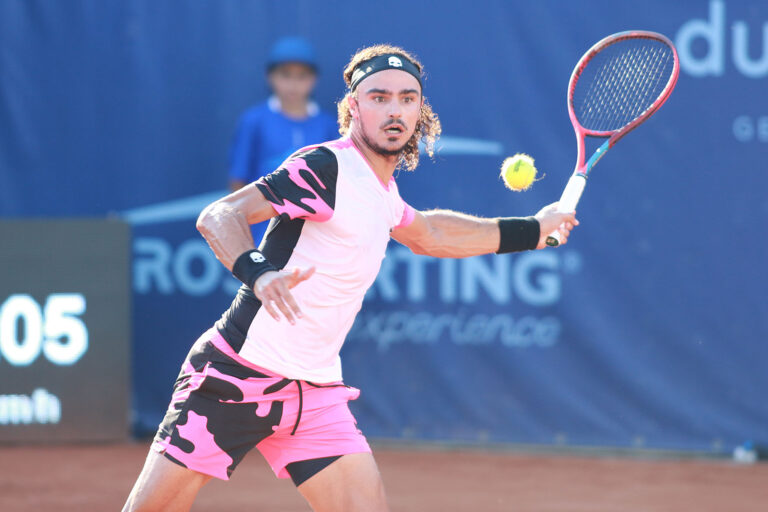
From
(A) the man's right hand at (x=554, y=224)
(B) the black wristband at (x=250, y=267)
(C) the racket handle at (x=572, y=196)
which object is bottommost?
(B) the black wristband at (x=250, y=267)

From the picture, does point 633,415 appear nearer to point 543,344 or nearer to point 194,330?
point 543,344

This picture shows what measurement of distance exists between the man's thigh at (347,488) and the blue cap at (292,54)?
10.8 ft

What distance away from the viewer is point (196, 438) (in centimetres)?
291

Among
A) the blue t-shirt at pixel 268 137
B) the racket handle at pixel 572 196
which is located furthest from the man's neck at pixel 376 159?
the blue t-shirt at pixel 268 137

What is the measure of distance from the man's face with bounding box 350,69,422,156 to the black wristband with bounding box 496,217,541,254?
53 centimetres

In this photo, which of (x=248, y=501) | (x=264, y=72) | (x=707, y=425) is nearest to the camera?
(x=248, y=501)

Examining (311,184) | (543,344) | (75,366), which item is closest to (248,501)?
(75,366)

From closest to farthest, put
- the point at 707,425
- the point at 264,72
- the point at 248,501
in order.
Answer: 1. the point at 248,501
2. the point at 707,425
3. the point at 264,72

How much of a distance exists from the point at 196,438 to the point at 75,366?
3.19 meters

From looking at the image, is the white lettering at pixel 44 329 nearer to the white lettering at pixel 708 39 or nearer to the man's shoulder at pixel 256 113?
the man's shoulder at pixel 256 113

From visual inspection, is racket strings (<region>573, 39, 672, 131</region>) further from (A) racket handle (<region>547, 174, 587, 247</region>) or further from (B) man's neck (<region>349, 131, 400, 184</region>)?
(B) man's neck (<region>349, 131, 400, 184</region>)

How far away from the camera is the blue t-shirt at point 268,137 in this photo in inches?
233

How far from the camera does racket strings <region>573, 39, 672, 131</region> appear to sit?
4.14 m

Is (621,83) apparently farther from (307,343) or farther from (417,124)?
(307,343)
